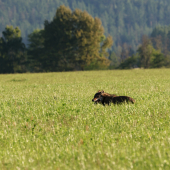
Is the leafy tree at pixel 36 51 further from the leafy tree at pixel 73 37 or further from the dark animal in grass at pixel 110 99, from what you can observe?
the dark animal in grass at pixel 110 99

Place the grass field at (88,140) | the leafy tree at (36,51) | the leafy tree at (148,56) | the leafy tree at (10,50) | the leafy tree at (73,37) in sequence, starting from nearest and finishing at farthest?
the grass field at (88,140), the leafy tree at (73,37), the leafy tree at (36,51), the leafy tree at (10,50), the leafy tree at (148,56)

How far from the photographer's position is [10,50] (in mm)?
70125

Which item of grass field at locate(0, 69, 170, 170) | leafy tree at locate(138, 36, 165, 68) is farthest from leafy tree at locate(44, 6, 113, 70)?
grass field at locate(0, 69, 170, 170)

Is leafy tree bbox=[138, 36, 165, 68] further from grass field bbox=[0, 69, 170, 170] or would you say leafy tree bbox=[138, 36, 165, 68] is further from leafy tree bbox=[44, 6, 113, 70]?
grass field bbox=[0, 69, 170, 170]

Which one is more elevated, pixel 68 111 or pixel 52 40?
pixel 52 40

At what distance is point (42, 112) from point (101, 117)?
7.45 ft

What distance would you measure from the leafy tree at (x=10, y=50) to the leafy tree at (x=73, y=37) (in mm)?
11096

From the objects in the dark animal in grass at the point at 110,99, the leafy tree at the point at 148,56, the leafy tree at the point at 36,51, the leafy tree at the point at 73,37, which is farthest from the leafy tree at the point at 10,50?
the dark animal in grass at the point at 110,99

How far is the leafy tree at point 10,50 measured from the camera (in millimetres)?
68375

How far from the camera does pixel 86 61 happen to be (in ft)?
206

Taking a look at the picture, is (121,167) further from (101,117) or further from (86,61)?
(86,61)

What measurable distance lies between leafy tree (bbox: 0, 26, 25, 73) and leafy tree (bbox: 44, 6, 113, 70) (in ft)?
36.4

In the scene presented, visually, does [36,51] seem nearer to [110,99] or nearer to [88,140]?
[110,99]

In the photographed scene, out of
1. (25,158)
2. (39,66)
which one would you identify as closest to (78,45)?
(39,66)
